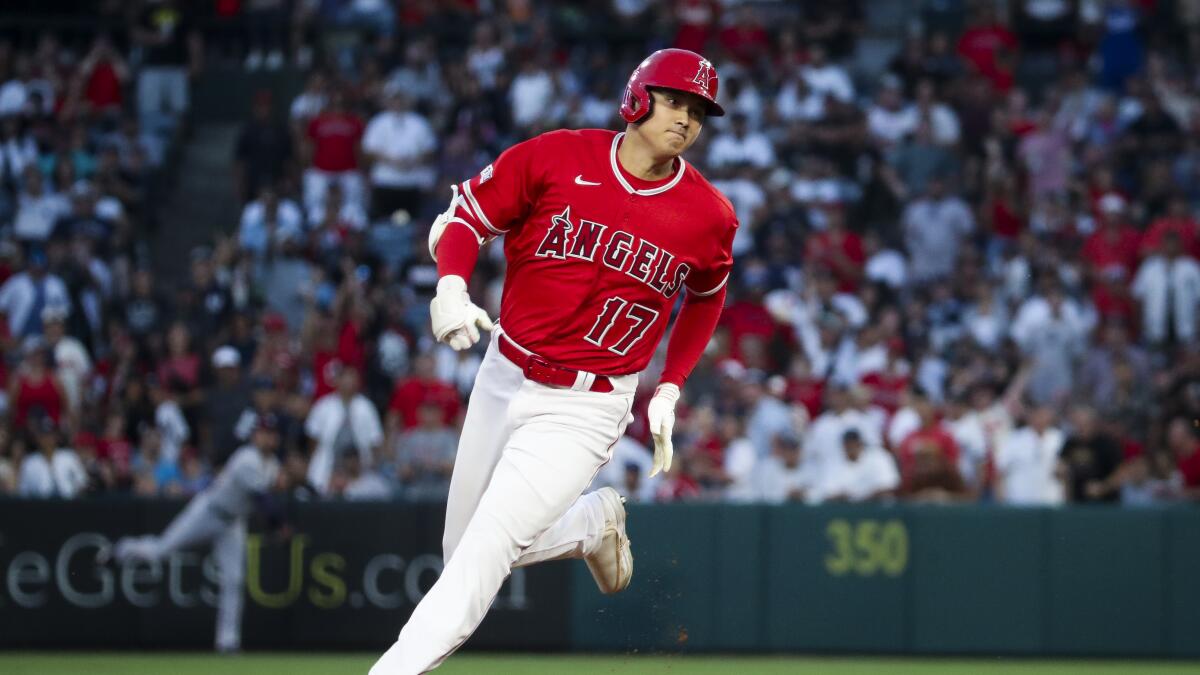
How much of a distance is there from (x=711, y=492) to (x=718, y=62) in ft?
21.4

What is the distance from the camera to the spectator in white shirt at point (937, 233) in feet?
52.4

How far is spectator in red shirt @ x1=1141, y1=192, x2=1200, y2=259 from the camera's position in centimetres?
1506

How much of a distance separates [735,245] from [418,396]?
3.62m

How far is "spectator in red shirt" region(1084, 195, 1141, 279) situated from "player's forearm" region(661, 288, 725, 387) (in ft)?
29.7

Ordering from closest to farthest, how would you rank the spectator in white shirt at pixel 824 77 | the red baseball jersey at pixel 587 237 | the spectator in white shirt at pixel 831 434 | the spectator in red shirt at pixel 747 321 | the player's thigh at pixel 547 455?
the player's thigh at pixel 547 455 → the red baseball jersey at pixel 587 237 → the spectator in white shirt at pixel 831 434 → the spectator in red shirt at pixel 747 321 → the spectator in white shirt at pixel 824 77

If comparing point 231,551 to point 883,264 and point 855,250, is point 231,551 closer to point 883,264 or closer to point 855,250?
point 855,250

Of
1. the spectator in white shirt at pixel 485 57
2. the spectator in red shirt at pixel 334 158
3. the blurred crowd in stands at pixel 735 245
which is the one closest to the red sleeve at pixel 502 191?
the blurred crowd in stands at pixel 735 245

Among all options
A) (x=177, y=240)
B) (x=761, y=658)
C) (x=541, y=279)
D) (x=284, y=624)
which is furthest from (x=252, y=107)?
(x=541, y=279)

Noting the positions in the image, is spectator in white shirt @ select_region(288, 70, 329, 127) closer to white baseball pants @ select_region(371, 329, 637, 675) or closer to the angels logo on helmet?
white baseball pants @ select_region(371, 329, 637, 675)

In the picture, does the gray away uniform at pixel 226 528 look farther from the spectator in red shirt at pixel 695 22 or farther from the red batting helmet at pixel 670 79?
the spectator in red shirt at pixel 695 22

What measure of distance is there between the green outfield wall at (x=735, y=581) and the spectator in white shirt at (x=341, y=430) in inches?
31.1

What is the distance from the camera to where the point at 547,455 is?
6.34 meters

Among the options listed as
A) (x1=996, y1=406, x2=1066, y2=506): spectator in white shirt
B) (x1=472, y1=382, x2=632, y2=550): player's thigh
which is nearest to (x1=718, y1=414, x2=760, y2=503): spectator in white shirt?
(x1=996, y1=406, x2=1066, y2=506): spectator in white shirt

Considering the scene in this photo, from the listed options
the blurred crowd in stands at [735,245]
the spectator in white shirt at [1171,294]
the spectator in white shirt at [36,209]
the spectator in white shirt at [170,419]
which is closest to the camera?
the blurred crowd in stands at [735,245]
